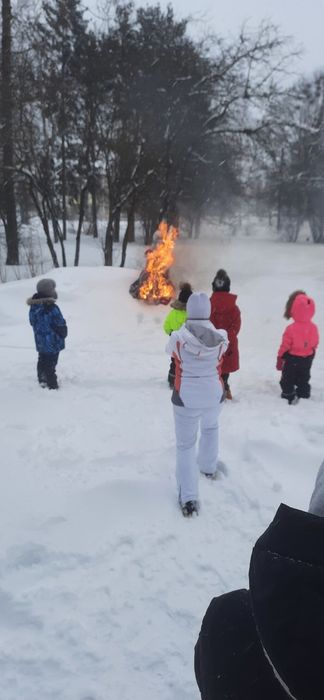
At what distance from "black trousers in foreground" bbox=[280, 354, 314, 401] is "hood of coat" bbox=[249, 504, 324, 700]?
597cm

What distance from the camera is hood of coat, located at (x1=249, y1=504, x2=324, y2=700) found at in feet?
2.80

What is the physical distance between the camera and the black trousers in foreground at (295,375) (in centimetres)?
675

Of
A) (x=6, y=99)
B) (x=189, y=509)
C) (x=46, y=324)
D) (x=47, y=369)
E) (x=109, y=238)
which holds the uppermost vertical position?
(x=6, y=99)

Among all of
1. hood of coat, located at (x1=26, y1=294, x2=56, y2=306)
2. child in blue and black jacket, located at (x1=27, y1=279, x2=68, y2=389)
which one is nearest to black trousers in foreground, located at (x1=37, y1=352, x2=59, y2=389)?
child in blue and black jacket, located at (x1=27, y1=279, x2=68, y2=389)

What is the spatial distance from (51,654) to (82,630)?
223mm

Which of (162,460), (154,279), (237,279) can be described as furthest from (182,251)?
(162,460)

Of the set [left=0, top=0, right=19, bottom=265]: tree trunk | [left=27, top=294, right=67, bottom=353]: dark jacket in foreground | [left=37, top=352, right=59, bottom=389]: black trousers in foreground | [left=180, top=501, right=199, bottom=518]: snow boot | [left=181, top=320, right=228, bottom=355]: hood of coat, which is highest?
[left=0, top=0, right=19, bottom=265]: tree trunk

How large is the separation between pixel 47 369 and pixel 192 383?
145 inches

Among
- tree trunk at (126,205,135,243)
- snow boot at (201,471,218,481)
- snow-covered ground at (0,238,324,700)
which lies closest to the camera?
snow-covered ground at (0,238,324,700)

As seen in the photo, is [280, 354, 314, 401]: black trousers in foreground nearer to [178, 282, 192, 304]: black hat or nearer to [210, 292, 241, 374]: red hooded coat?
[210, 292, 241, 374]: red hooded coat

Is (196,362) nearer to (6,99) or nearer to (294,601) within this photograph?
(294,601)

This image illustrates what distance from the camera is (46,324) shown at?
6734 mm

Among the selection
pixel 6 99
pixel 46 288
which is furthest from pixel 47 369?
pixel 6 99

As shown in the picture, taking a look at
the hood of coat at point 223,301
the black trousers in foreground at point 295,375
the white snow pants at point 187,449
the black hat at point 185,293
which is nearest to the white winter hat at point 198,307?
the white snow pants at point 187,449
